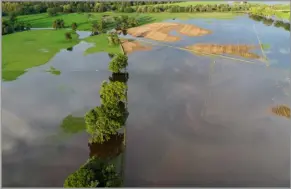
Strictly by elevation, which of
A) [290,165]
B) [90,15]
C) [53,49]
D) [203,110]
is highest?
[90,15]

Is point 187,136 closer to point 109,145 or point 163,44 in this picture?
point 109,145

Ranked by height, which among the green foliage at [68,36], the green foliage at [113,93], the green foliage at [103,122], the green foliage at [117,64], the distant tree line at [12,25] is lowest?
the green foliage at [103,122]

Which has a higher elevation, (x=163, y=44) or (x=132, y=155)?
(x=163, y=44)

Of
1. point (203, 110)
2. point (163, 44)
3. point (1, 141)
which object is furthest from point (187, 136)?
point (163, 44)

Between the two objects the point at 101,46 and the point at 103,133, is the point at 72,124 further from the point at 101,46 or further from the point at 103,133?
the point at 101,46

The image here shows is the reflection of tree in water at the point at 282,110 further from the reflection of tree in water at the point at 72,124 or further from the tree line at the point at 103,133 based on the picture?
the reflection of tree in water at the point at 72,124

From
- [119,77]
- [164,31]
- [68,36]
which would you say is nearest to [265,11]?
[164,31]

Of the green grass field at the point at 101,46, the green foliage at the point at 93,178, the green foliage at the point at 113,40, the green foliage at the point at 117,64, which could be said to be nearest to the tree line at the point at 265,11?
the green foliage at the point at 113,40
